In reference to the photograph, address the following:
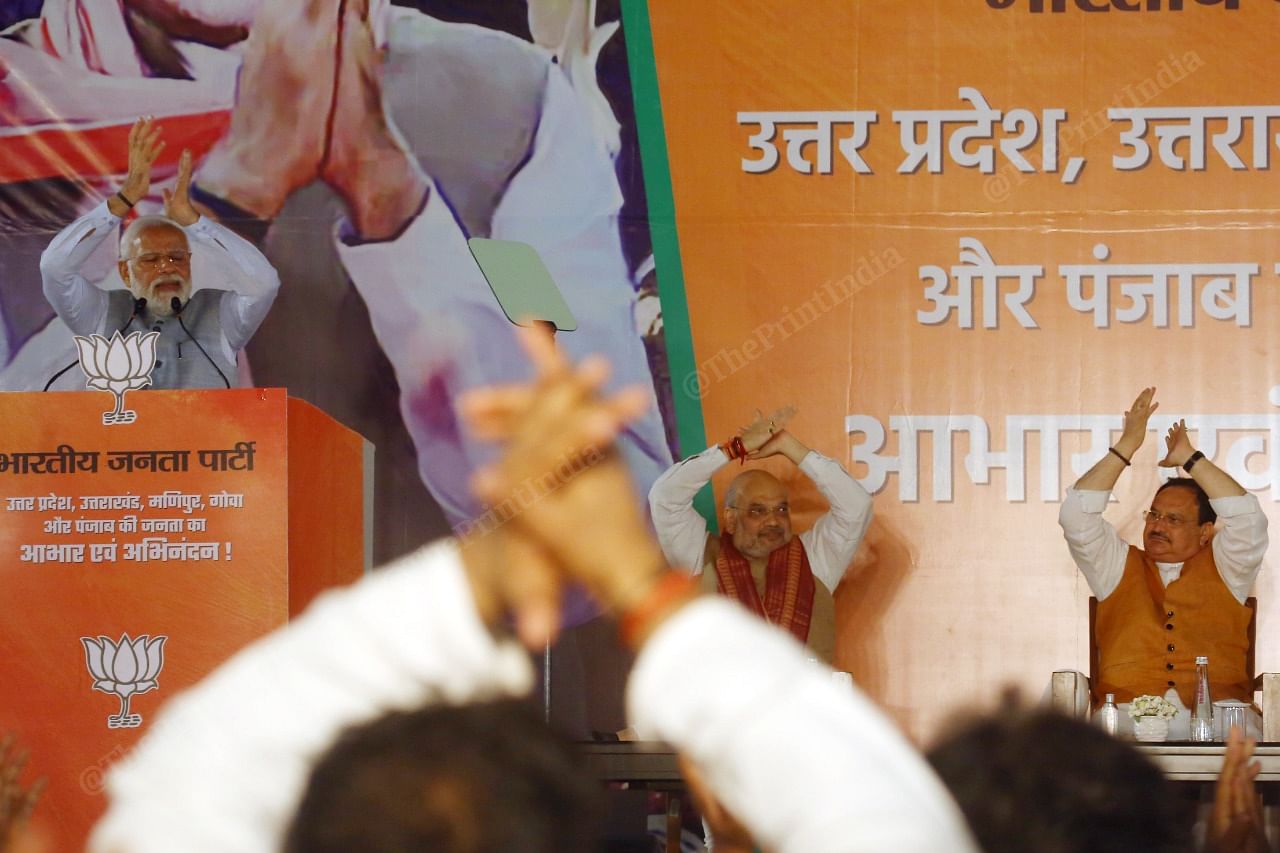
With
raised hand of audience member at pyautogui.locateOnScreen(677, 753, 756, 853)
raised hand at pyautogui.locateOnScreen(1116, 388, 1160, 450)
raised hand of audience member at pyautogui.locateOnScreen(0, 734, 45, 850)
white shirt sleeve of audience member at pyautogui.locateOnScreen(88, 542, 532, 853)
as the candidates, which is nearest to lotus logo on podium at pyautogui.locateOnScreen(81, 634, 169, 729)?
raised hand of audience member at pyautogui.locateOnScreen(0, 734, 45, 850)

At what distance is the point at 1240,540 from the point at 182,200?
3347 millimetres

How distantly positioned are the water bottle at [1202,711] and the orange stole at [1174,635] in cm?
31

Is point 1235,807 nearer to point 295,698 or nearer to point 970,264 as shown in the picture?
point 295,698

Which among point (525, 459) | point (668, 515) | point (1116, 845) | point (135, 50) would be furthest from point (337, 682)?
point (135, 50)

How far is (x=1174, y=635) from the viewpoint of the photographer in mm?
4488

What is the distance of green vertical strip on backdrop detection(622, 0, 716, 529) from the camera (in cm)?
488

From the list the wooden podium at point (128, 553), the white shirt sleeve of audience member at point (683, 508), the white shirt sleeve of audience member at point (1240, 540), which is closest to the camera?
the wooden podium at point (128, 553)

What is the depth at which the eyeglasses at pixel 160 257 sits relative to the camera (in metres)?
4.96

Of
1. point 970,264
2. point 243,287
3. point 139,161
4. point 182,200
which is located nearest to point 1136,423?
point 970,264

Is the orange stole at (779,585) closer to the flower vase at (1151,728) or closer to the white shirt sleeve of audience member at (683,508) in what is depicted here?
the white shirt sleeve of audience member at (683,508)

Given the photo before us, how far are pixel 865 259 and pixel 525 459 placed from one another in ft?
14.1

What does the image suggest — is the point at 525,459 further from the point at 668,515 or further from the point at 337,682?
the point at 668,515

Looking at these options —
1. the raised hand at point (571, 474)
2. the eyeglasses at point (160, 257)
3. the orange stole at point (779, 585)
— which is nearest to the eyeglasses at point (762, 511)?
the orange stole at point (779, 585)

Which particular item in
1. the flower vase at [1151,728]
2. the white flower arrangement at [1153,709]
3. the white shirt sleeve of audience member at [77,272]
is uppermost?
the white shirt sleeve of audience member at [77,272]
